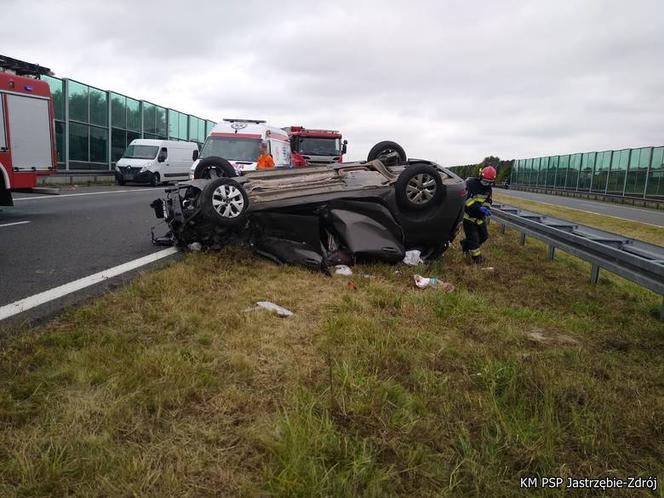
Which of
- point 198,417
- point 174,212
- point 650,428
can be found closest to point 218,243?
point 174,212

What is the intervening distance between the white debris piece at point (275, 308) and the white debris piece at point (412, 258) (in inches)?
103

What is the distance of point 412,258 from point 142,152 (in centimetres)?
2070

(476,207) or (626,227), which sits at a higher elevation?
(476,207)

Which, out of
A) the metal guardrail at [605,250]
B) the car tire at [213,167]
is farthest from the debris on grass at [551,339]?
the car tire at [213,167]

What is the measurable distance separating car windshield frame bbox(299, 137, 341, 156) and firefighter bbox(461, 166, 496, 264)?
13.0 metres

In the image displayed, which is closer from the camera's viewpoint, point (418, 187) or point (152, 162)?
point (418, 187)

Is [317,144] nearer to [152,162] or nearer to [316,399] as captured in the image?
[152,162]

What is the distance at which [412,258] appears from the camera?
21.0 ft

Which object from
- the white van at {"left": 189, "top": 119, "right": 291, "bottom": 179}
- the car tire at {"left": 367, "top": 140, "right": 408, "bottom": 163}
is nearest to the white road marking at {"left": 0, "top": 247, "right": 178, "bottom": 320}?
the car tire at {"left": 367, "top": 140, "right": 408, "bottom": 163}

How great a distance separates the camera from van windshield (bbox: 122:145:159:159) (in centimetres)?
2367

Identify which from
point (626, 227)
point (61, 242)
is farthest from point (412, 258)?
point (626, 227)

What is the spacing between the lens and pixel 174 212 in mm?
6203

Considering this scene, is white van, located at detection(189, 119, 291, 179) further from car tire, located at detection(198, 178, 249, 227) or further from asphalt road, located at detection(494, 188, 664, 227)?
asphalt road, located at detection(494, 188, 664, 227)

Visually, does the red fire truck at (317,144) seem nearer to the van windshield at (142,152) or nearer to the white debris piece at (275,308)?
the van windshield at (142,152)
